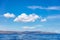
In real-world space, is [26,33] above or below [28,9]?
below

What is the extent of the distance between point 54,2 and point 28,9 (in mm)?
319

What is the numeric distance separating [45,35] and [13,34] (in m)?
0.38

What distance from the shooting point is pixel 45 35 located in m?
1.29

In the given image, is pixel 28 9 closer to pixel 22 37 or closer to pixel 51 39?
pixel 22 37

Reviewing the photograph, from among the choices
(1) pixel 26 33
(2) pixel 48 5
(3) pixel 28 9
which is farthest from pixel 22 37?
(2) pixel 48 5

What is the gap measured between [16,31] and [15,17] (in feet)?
0.54

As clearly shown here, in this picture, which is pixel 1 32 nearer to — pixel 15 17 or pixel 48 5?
pixel 15 17

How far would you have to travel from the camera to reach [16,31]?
1.30 metres

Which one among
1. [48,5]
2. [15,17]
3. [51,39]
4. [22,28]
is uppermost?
[48,5]

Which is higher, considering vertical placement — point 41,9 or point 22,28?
point 41,9

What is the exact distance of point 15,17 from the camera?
129 cm

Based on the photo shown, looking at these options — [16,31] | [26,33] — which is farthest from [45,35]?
[16,31]

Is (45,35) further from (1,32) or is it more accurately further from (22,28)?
(1,32)

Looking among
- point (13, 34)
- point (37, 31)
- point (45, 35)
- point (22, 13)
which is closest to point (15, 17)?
point (22, 13)
